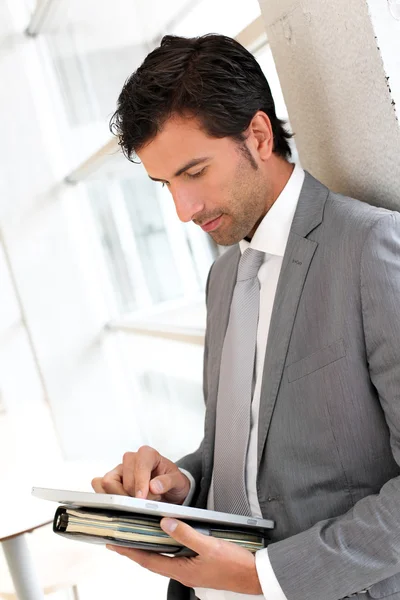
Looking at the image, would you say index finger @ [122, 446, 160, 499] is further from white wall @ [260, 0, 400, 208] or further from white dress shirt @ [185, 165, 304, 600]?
white wall @ [260, 0, 400, 208]

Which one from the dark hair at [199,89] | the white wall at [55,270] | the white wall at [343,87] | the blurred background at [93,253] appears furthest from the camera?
the white wall at [55,270]

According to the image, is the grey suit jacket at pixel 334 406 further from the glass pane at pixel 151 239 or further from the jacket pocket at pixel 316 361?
the glass pane at pixel 151 239

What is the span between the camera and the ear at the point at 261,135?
1.45 meters

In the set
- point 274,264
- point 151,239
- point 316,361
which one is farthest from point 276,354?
point 151,239

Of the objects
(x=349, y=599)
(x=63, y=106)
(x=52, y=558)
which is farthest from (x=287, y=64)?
(x=63, y=106)

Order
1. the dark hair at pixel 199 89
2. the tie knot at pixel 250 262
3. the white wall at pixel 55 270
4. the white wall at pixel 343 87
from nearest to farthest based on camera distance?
the white wall at pixel 343 87, the dark hair at pixel 199 89, the tie knot at pixel 250 262, the white wall at pixel 55 270

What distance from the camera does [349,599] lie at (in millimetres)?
1249

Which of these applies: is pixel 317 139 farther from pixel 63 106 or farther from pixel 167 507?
pixel 63 106

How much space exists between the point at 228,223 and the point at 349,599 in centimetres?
70

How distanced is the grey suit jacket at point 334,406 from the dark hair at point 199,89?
8.0 inches

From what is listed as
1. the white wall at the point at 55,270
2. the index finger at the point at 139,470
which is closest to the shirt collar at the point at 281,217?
the index finger at the point at 139,470

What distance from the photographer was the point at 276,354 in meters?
1.33

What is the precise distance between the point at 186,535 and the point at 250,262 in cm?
56

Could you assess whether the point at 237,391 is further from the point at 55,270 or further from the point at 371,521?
the point at 55,270
